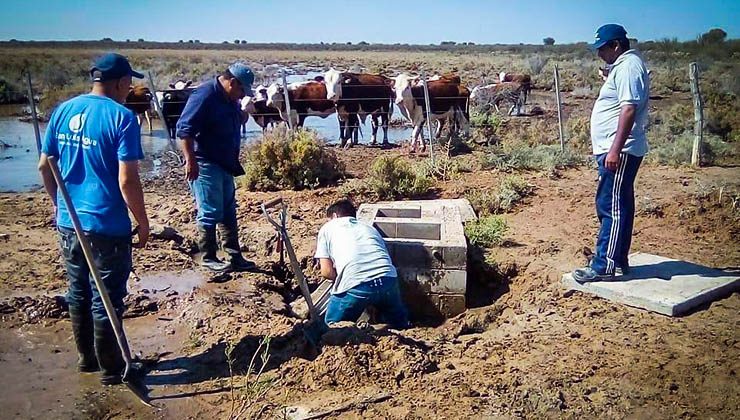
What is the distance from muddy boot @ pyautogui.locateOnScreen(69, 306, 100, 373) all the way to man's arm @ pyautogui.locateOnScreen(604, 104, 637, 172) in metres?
3.80

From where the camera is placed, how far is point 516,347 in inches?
179

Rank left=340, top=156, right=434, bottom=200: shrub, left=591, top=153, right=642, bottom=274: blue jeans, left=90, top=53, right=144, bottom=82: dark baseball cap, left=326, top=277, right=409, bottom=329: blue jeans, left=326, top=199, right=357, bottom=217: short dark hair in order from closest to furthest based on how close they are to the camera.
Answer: left=90, top=53, right=144, bottom=82: dark baseball cap → left=591, top=153, right=642, bottom=274: blue jeans → left=326, top=277, right=409, bottom=329: blue jeans → left=326, top=199, right=357, bottom=217: short dark hair → left=340, top=156, right=434, bottom=200: shrub

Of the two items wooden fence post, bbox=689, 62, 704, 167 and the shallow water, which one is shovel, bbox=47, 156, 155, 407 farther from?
wooden fence post, bbox=689, 62, 704, 167

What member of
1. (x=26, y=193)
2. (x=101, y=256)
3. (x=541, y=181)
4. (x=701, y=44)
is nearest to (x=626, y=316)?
(x=101, y=256)

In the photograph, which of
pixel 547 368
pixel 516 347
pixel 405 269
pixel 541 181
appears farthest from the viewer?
pixel 541 181

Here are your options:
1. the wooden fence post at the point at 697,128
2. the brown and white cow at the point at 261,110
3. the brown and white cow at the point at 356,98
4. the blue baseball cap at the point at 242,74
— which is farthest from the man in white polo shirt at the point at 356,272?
the brown and white cow at the point at 261,110

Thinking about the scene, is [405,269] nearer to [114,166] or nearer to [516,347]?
[516,347]

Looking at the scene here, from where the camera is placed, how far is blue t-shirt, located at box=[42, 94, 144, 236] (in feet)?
12.6

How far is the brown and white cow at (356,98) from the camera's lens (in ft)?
52.6

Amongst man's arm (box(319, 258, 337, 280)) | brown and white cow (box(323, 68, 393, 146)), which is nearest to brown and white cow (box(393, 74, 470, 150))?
brown and white cow (box(323, 68, 393, 146))

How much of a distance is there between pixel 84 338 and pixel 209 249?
198cm

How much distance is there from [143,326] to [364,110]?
38.2 feet

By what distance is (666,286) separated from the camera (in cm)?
502

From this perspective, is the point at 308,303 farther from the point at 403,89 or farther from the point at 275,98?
the point at 275,98
